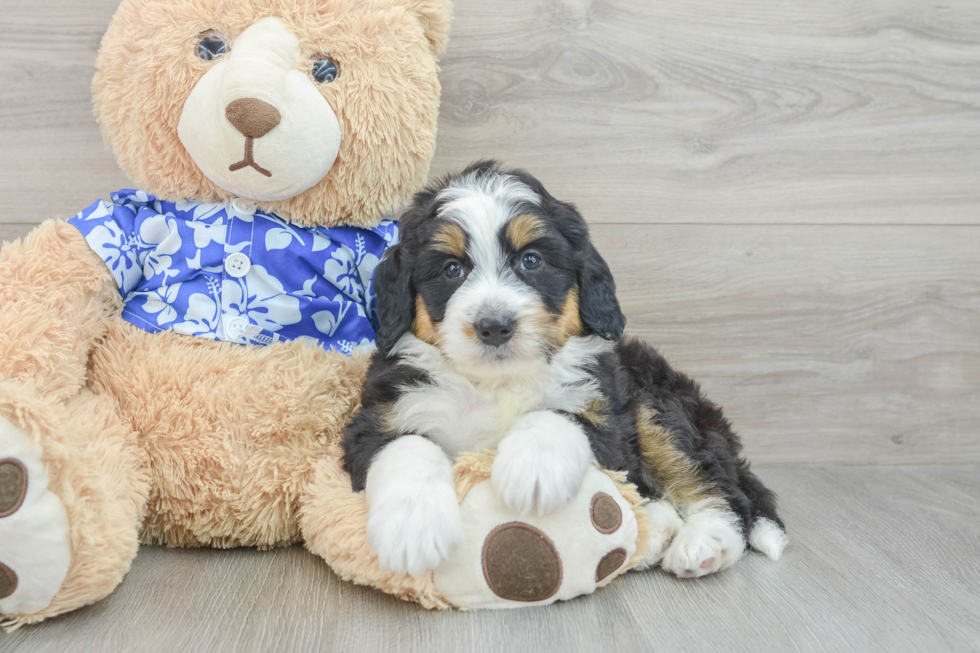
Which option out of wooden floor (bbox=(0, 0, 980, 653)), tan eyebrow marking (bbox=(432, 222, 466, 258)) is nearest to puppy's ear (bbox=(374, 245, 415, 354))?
tan eyebrow marking (bbox=(432, 222, 466, 258))

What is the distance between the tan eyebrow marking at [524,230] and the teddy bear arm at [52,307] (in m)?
1.02

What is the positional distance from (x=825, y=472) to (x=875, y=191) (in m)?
1.00

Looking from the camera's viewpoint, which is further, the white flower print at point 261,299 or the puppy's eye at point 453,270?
Result: the white flower print at point 261,299

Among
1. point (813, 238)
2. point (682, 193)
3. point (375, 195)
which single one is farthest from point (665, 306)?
point (375, 195)

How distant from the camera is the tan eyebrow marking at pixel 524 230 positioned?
1615 mm

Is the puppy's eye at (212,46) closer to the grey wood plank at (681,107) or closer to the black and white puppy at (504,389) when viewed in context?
the black and white puppy at (504,389)

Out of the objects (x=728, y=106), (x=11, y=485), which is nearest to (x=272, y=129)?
(x=11, y=485)

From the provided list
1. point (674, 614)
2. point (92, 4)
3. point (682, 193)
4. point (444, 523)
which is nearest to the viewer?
point (444, 523)

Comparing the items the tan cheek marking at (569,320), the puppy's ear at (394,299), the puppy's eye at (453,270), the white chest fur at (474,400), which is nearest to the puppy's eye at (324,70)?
the puppy's ear at (394,299)

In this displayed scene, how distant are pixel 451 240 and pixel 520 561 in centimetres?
68

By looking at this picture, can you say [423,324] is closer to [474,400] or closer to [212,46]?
[474,400]

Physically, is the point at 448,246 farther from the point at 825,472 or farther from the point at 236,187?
the point at 825,472

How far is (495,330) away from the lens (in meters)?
1.50

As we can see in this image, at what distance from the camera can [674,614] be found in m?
1.56
